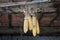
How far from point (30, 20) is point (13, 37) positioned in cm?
132

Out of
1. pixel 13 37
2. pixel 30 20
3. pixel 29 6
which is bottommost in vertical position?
pixel 13 37

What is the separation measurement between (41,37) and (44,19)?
33 centimetres

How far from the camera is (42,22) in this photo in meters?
3.15

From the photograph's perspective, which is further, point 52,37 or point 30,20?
A: point 52,37

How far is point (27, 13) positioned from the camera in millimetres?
1989

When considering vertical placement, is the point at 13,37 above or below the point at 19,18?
below

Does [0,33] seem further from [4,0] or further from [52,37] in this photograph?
[52,37]

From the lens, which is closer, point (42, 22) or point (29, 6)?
point (29, 6)

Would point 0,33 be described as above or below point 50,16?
below

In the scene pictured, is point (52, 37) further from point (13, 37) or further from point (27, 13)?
point (27, 13)

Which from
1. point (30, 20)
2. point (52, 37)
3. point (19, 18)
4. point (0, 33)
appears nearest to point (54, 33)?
point (52, 37)

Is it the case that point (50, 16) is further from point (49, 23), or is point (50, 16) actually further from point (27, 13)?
point (27, 13)

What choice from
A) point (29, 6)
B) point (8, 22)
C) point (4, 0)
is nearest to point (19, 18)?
point (8, 22)

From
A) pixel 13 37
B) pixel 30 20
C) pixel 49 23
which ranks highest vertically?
pixel 30 20
